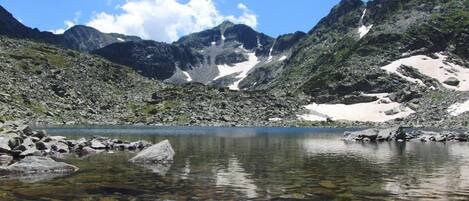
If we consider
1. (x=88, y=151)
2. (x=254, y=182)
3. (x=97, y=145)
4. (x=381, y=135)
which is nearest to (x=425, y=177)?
(x=254, y=182)

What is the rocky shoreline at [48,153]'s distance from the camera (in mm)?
35812

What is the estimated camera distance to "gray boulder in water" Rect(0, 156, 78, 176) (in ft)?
116

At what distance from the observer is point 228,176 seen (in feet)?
118

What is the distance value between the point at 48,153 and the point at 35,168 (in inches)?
734

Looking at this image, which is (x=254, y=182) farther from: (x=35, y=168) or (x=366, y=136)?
(x=366, y=136)

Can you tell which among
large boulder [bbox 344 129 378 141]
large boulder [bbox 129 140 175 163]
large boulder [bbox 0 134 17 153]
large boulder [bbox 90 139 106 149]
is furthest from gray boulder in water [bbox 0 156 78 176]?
large boulder [bbox 344 129 378 141]

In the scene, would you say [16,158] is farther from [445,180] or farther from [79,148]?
[445,180]

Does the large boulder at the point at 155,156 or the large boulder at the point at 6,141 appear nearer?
the large boulder at the point at 155,156

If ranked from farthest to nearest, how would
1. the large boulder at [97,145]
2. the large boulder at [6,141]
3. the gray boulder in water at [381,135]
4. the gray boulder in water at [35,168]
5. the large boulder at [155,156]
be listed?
the gray boulder in water at [381,135] < the large boulder at [97,145] < the large boulder at [6,141] < the large boulder at [155,156] < the gray boulder in water at [35,168]

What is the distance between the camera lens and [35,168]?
36.2 metres

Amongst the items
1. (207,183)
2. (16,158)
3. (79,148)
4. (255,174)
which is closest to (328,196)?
(207,183)

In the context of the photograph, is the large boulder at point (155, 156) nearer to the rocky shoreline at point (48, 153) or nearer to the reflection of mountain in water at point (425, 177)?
the rocky shoreline at point (48, 153)

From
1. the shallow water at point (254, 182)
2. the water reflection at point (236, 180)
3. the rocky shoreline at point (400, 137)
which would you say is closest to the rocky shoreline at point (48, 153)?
the shallow water at point (254, 182)

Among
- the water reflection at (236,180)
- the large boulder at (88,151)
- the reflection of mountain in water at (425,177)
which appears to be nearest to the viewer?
the reflection of mountain in water at (425,177)
